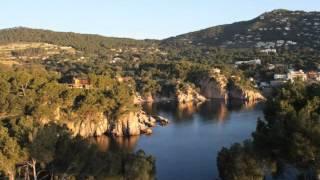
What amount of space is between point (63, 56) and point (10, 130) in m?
87.2

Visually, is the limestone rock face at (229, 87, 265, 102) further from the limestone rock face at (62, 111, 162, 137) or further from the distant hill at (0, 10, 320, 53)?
the distant hill at (0, 10, 320, 53)

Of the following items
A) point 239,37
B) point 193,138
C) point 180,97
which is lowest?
point 180,97

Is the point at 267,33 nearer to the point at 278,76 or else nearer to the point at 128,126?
the point at 278,76

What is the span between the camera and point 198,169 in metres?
34.3

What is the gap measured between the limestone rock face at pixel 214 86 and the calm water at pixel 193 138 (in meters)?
11.1

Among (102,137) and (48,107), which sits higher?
(48,107)

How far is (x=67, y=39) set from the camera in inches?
5502

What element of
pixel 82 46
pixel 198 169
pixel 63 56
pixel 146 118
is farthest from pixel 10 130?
pixel 82 46

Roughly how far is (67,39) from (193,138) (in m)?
98.1

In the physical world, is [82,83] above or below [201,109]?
above

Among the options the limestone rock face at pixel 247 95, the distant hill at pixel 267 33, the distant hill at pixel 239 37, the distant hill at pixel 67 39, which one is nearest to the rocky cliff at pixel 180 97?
the limestone rock face at pixel 247 95

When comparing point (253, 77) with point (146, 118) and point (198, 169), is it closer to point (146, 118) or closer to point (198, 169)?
point (146, 118)

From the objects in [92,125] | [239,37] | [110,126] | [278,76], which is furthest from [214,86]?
[239,37]

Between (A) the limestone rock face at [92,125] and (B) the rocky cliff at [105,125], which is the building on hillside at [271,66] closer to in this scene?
(B) the rocky cliff at [105,125]
